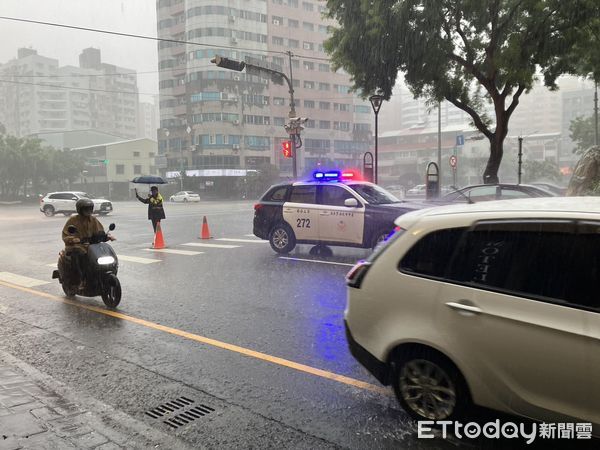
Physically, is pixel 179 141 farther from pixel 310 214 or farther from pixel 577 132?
pixel 310 214

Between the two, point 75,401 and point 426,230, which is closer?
point 426,230

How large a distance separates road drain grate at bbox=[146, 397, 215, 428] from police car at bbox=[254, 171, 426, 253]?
6585 millimetres

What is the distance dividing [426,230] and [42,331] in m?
5.11

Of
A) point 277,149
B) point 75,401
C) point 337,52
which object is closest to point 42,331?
point 75,401

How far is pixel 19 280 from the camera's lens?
31.8 ft

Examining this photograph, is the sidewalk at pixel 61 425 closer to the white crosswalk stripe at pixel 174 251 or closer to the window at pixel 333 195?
the window at pixel 333 195

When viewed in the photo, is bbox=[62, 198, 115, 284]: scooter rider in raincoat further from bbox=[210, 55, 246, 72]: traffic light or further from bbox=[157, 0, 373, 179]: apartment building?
bbox=[157, 0, 373, 179]: apartment building

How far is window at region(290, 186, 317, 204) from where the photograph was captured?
11.1 metres

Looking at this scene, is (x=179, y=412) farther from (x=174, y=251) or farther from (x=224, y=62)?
(x=224, y=62)

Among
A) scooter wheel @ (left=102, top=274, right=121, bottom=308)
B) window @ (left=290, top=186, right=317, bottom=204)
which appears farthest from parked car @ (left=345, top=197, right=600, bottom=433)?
window @ (left=290, top=186, right=317, bottom=204)

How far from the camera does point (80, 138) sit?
10375 centimetres

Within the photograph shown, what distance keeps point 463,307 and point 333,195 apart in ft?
25.8

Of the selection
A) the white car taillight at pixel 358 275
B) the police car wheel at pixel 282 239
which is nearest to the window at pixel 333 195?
the police car wheel at pixel 282 239

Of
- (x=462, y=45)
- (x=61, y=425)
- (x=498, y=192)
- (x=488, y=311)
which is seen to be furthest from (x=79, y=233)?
(x=462, y=45)
